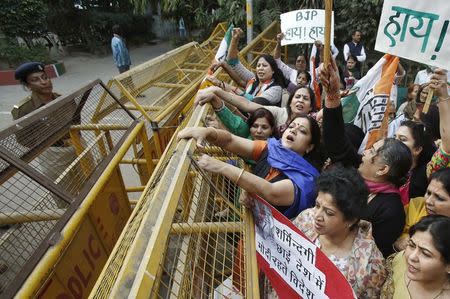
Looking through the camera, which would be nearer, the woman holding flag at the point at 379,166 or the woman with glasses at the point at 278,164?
the woman with glasses at the point at 278,164

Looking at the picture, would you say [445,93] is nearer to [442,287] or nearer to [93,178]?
[442,287]

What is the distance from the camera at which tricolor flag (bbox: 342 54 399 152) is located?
267cm

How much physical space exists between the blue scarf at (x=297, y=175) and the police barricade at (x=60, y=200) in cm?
114

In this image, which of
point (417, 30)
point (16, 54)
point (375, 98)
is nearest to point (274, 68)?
point (375, 98)

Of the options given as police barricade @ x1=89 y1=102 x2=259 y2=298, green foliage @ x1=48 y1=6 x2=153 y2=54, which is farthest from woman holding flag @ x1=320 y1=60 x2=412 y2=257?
green foliage @ x1=48 y1=6 x2=153 y2=54

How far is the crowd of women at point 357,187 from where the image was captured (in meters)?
1.40

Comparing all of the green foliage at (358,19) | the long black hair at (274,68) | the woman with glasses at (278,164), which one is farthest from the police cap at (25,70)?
the green foliage at (358,19)

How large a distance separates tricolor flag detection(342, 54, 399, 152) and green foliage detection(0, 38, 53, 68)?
11.5 m

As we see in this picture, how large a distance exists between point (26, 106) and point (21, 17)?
10.00 metres

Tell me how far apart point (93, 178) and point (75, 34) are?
14.9 meters

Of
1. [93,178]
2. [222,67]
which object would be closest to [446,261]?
[93,178]

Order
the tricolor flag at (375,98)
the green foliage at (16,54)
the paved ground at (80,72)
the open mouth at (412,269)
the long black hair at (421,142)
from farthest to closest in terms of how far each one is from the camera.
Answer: the green foliage at (16,54) < the paved ground at (80,72) < the tricolor flag at (375,98) < the long black hair at (421,142) < the open mouth at (412,269)

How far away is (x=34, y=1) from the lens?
10.9m

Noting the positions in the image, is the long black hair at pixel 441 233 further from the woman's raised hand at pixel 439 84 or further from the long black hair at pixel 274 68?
the long black hair at pixel 274 68
